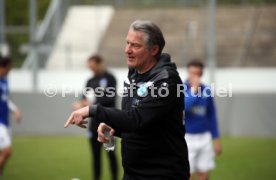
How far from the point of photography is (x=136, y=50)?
5445 millimetres

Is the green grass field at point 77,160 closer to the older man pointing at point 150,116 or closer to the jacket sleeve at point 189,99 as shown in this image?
the jacket sleeve at point 189,99

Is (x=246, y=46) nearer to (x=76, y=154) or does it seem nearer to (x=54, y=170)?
(x=76, y=154)

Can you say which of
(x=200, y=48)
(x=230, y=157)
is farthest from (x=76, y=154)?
(x=200, y=48)

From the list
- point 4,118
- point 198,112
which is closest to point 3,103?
point 4,118

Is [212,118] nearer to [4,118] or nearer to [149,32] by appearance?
[4,118]

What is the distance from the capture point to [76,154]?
55.0 feet

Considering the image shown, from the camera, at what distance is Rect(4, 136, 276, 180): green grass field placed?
1332 cm

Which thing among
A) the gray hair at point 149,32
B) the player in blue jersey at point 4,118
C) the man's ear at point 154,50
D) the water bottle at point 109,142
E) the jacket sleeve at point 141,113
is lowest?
the player in blue jersey at point 4,118

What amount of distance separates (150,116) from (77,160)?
1067 cm

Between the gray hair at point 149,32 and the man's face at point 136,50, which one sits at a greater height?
the gray hair at point 149,32

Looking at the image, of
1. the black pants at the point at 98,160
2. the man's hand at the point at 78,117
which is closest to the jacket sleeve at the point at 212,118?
the black pants at the point at 98,160

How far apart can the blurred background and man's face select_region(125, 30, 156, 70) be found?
11.9 meters

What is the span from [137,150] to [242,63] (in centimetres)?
1459

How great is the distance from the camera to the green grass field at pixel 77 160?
1332 cm
